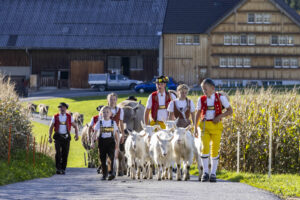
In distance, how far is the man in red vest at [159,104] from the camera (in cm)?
1553

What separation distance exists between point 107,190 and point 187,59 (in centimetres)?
4786

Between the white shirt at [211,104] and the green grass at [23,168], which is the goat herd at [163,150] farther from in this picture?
the green grass at [23,168]

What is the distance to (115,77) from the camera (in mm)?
56844

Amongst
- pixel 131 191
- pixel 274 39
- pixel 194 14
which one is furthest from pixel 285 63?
pixel 131 191

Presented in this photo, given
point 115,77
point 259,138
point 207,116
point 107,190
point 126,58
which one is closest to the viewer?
point 107,190

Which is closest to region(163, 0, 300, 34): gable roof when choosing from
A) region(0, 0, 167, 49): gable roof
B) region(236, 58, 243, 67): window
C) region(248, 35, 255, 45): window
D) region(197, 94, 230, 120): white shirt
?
region(0, 0, 167, 49): gable roof

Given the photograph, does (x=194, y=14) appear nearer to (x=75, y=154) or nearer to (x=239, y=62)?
(x=239, y=62)

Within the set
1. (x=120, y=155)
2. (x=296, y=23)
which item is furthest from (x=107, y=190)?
(x=296, y=23)

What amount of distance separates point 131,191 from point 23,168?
549 cm

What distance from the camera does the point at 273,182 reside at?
13555mm

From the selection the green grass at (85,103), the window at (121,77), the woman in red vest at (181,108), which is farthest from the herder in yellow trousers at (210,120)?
the window at (121,77)

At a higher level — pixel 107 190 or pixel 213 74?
pixel 213 74

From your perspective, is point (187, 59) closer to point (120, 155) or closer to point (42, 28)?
point (42, 28)

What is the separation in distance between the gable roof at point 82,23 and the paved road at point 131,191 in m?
45.6
